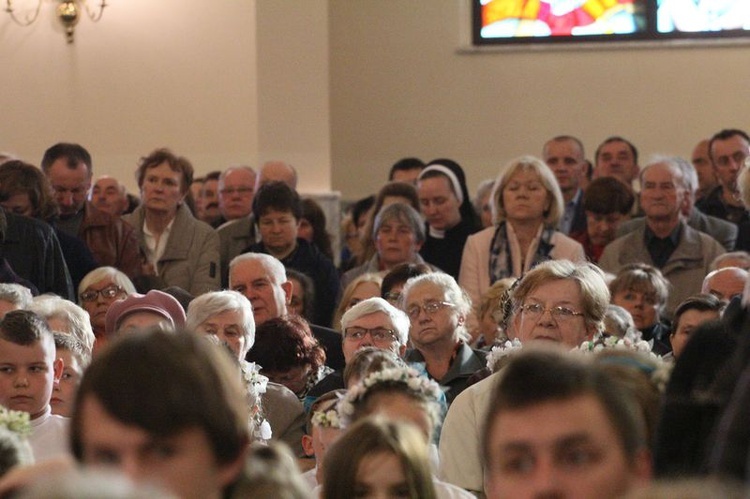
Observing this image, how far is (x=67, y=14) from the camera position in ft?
38.9

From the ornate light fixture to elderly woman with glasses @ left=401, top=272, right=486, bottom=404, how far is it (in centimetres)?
630

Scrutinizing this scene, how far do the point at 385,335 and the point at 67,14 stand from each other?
21.7ft

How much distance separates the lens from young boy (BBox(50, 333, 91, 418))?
554 cm

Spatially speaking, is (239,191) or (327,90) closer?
(239,191)

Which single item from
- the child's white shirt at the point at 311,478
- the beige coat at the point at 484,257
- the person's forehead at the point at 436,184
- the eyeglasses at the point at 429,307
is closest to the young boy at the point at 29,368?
the child's white shirt at the point at 311,478

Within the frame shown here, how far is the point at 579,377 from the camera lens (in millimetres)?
2260

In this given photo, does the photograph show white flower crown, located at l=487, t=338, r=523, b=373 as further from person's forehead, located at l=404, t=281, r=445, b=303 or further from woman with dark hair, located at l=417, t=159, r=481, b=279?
woman with dark hair, located at l=417, t=159, r=481, b=279

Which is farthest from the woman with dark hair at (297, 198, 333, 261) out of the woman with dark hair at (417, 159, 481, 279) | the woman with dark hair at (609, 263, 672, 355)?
the woman with dark hair at (609, 263, 672, 355)

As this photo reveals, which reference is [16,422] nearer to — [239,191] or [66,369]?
[66,369]

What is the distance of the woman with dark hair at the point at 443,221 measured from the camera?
8.78 m

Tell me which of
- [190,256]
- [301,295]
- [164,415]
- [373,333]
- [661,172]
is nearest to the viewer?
[164,415]

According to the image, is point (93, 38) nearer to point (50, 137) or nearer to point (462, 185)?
point (50, 137)

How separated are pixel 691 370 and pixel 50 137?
10096mm

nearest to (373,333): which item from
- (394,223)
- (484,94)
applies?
(394,223)
